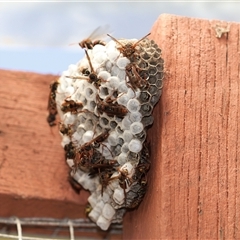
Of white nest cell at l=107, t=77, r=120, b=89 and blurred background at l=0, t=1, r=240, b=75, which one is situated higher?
blurred background at l=0, t=1, r=240, b=75

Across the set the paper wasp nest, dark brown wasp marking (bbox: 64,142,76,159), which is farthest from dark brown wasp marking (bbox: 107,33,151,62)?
dark brown wasp marking (bbox: 64,142,76,159)

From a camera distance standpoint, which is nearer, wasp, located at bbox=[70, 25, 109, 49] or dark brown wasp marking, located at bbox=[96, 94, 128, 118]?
dark brown wasp marking, located at bbox=[96, 94, 128, 118]

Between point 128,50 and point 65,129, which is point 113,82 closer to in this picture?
point 128,50

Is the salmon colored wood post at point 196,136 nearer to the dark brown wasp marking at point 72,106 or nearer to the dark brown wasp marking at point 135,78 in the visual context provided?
the dark brown wasp marking at point 135,78

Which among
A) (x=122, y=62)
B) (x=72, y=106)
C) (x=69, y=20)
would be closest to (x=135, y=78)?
(x=122, y=62)

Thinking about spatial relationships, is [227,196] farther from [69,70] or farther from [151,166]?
[69,70]

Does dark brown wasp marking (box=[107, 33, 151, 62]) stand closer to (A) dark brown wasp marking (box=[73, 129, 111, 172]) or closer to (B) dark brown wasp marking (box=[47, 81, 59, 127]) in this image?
(A) dark brown wasp marking (box=[73, 129, 111, 172])

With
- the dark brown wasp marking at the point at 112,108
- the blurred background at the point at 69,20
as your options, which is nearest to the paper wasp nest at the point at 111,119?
the dark brown wasp marking at the point at 112,108

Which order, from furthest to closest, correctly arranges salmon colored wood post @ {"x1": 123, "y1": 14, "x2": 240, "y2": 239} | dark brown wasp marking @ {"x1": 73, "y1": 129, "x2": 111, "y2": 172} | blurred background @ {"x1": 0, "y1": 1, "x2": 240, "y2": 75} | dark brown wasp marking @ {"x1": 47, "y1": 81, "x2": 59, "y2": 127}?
blurred background @ {"x1": 0, "y1": 1, "x2": 240, "y2": 75} < dark brown wasp marking @ {"x1": 47, "y1": 81, "x2": 59, "y2": 127} < dark brown wasp marking @ {"x1": 73, "y1": 129, "x2": 111, "y2": 172} < salmon colored wood post @ {"x1": 123, "y1": 14, "x2": 240, "y2": 239}

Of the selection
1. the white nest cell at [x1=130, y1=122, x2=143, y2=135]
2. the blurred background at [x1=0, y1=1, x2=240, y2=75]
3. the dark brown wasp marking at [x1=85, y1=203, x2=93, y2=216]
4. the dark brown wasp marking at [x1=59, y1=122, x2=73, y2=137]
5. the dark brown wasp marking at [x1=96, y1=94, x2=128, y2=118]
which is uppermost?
the blurred background at [x1=0, y1=1, x2=240, y2=75]
